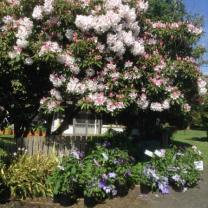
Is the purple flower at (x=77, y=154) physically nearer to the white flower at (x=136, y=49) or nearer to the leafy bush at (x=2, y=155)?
the leafy bush at (x=2, y=155)

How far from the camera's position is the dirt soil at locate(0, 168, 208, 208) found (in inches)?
393

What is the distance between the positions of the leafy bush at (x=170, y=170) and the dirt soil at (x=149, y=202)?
0.24 meters

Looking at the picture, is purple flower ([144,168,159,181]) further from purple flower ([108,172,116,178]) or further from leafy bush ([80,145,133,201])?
purple flower ([108,172,116,178])

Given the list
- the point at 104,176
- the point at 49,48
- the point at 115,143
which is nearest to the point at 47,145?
A: the point at 115,143

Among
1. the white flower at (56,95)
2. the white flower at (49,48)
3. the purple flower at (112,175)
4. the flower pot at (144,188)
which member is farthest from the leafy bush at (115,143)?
the white flower at (49,48)

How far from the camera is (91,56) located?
1015cm

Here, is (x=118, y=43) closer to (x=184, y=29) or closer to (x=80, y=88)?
(x=80, y=88)

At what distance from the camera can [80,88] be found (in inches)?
400

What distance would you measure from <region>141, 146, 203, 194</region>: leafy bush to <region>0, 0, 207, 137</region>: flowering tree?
133cm

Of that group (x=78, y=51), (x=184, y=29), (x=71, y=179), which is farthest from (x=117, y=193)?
(x=184, y=29)

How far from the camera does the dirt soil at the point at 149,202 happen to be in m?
9.98

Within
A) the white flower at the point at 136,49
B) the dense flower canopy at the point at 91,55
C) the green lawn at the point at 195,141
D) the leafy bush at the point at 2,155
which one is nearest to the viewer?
the leafy bush at the point at 2,155

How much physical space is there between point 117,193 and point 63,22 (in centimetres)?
358

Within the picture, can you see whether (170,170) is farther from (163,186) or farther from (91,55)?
(91,55)
